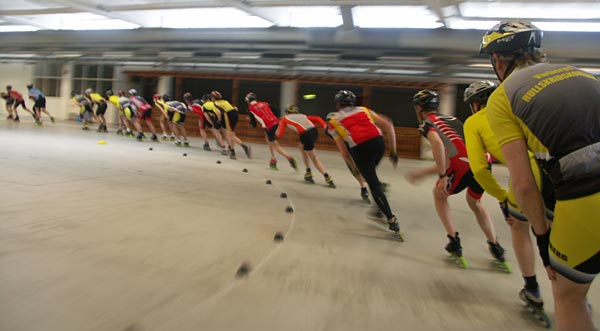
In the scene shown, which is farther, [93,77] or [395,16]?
[93,77]

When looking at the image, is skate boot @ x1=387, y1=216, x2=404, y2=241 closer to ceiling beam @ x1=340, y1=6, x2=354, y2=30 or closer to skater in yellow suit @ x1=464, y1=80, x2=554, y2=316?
skater in yellow suit @ x1=464, y1=80, x2=554, y2=316

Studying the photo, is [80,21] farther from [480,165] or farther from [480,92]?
[480,165]

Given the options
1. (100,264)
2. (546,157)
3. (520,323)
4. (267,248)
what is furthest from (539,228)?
(100,264)

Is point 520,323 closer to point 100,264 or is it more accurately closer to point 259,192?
point 100,264

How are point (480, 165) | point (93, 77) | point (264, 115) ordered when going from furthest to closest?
point (93, 77) → point (264, 115) → point (480, 165)

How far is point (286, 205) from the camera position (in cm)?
577

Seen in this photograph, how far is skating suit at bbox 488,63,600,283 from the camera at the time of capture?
1.38 metres

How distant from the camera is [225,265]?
3.16m

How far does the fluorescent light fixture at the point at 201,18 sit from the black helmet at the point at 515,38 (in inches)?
410

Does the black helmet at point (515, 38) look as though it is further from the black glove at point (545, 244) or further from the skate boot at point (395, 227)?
the skate boot at point (395, 227)

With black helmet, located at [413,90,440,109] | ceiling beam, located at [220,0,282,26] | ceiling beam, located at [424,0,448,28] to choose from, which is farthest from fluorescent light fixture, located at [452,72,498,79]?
black helmet, located at [413,90,440,109]

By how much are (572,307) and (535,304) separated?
1314 millimetres

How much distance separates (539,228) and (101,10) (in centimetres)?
1389

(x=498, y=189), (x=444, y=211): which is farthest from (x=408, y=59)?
(x=498, y=189)
